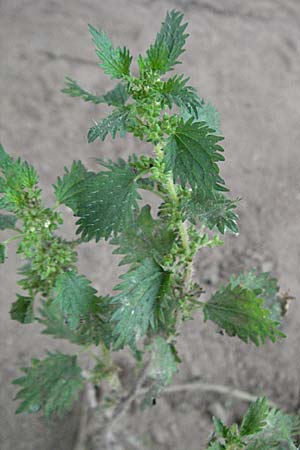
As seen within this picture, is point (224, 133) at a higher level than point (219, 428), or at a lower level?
higher

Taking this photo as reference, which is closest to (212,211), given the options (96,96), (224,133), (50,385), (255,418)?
(96,96)

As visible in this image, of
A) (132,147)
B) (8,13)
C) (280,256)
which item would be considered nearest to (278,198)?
(280,256)

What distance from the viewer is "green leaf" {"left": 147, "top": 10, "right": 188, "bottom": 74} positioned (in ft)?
3.53

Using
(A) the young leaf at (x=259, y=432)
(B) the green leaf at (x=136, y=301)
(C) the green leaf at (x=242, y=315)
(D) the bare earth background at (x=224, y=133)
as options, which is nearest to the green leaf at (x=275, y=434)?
(A) the young leaf at (x=259, y=432)

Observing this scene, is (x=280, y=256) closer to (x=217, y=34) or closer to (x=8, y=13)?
(x=217, y=34)

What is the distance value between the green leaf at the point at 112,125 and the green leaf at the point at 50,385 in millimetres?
736

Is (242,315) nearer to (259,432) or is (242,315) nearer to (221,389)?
(259,432)

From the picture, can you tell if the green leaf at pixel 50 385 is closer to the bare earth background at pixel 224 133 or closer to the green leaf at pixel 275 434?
the green leaf at pixel 275 434

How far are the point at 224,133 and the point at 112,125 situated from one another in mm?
1618

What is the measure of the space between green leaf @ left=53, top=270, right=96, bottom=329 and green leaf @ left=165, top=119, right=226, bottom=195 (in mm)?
356

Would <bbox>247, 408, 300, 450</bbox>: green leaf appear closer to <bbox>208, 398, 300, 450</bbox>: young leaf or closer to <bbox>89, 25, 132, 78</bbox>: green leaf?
<bbox>208, 398, 300, 450</bbox>: young leaf

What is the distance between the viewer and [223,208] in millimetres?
1137

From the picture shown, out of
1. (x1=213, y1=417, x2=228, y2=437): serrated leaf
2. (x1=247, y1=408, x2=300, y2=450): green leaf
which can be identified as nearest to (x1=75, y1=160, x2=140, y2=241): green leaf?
(x1=213, y1=417, x2=228, y2=437): serrated leaf

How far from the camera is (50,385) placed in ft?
5.06
